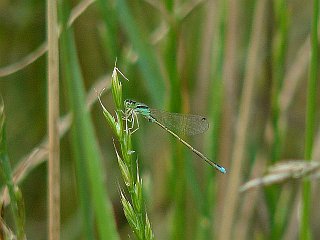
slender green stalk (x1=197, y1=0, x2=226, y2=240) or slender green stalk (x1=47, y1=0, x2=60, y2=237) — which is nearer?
Result: slender green stalk (x1=47, y1=0, x2=60, y2=237)

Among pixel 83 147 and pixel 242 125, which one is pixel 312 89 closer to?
pixel 83 147

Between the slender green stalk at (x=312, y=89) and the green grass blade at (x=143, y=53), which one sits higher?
the green grass blade at (x=143, y=53)

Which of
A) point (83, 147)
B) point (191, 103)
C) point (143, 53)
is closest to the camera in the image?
point (83, 147)

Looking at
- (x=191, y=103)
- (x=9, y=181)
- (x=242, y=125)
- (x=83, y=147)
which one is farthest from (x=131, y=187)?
(x=191, y=103)

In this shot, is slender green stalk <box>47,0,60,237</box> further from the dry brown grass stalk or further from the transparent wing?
the transparent wing

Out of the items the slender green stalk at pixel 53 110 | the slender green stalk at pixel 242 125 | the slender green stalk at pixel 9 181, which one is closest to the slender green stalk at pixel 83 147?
the slender green stalk at pixel 53 110

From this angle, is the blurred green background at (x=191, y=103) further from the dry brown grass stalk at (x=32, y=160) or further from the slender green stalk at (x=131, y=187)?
the slender green stalk at (x=131, y=187)

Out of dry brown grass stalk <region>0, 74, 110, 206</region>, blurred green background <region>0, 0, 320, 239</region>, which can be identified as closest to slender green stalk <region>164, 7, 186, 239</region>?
blurred green background <region>0, 0, 320, 239</region>
